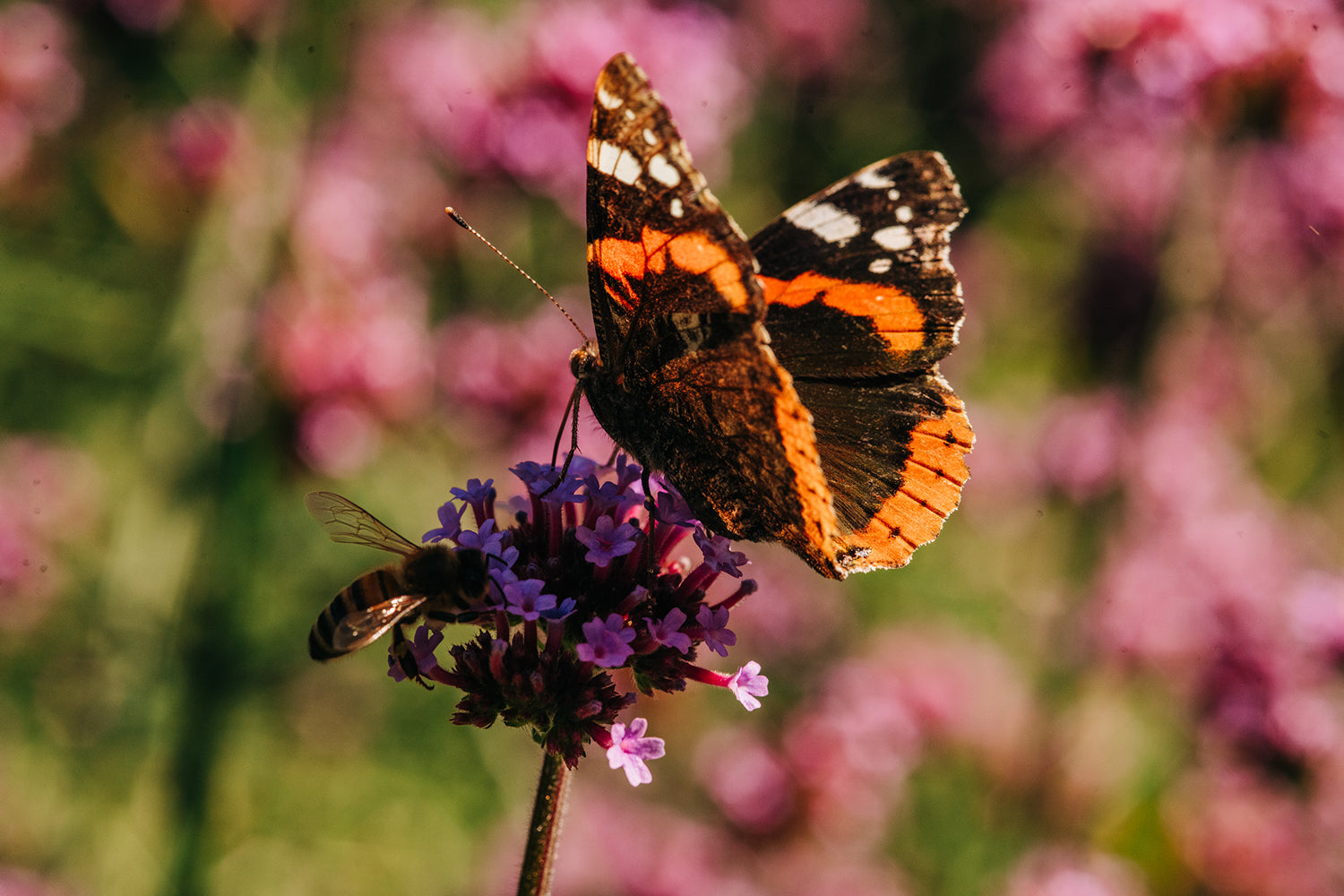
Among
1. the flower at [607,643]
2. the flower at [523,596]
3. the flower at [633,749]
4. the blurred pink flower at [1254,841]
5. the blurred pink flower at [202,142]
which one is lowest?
the blurred pink flower at [1254,841]

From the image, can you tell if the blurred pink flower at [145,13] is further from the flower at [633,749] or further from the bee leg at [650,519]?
the flower at [633,749]

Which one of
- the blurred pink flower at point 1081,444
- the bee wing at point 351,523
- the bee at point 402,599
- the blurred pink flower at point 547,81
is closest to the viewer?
the bee at point 402,599

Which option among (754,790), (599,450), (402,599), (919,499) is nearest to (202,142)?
(599,450)

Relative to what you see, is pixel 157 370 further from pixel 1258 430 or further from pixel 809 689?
pixel 1258 430

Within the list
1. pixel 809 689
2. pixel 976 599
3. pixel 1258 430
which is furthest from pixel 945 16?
pixel 809 689

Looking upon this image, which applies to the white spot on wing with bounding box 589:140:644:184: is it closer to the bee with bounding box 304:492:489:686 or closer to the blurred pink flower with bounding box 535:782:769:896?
the bee with bounding box 304:492:489:686

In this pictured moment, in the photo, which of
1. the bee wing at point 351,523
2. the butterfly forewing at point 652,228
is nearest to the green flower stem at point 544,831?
the bee wing at point 351,523

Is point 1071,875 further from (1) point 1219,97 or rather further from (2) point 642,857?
(1) point 1219,97
